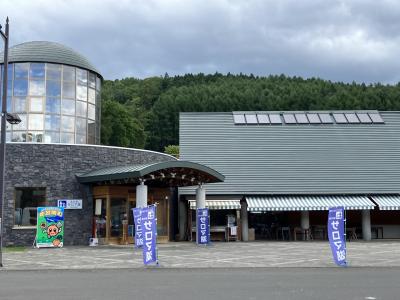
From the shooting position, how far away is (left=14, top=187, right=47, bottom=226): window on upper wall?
2359cm

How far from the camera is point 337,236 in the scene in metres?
16.2

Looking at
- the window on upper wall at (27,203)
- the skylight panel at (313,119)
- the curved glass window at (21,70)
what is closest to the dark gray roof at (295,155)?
the skylight panel at (313,119)

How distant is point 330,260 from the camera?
56.9ft

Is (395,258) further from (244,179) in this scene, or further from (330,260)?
(244,179)

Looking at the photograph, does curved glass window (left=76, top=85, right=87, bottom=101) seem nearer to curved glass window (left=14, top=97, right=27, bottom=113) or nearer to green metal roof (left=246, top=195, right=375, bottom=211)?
curved glass window (left=14, top=97, right=27, bottom=113)

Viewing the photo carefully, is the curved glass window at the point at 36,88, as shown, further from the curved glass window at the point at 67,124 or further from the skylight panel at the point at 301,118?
the skylight panel at the point at 301,118

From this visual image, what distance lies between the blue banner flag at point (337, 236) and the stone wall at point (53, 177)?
482 inches

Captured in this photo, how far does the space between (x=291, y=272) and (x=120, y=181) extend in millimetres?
11185

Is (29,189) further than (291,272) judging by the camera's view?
Yes

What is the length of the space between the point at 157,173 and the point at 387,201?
13492mm

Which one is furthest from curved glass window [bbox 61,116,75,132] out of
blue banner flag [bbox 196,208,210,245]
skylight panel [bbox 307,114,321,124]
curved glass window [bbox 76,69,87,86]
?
skylight panel [bbox 307,114,321,124]

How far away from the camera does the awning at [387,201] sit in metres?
28.6

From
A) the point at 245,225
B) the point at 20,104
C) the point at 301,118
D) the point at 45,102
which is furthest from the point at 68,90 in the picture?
the point at 301,118

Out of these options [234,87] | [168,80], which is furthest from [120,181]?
[168,80]
